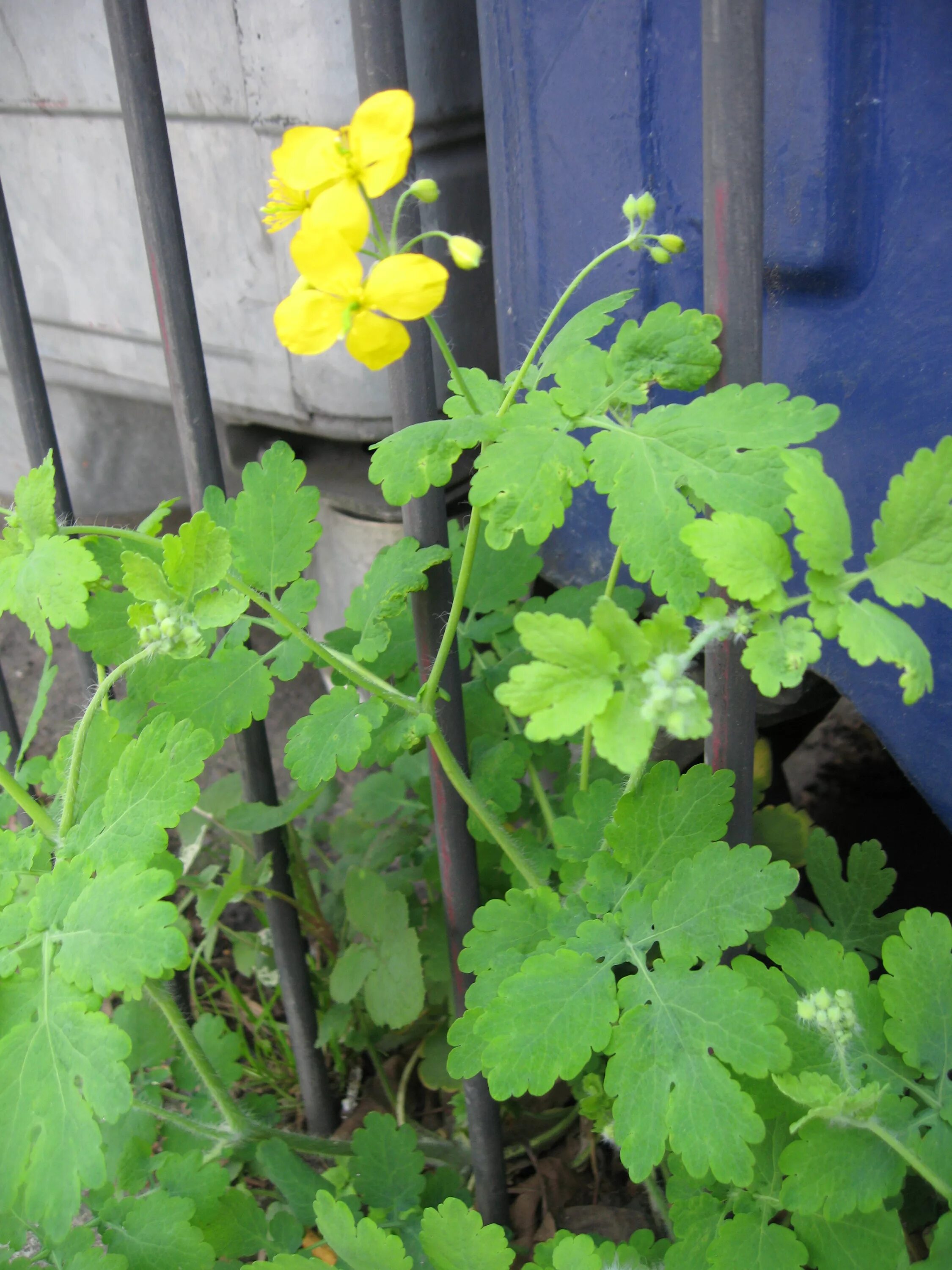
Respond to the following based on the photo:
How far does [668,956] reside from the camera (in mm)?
980

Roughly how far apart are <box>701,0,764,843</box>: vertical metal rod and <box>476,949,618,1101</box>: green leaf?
354 millimetres

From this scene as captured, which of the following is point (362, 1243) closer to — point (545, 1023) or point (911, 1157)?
point (545, 1023)

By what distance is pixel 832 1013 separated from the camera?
93cm

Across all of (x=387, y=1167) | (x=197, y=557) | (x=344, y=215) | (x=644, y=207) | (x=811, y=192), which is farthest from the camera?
(x=387, y=1167)

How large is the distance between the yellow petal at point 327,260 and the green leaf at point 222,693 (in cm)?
49

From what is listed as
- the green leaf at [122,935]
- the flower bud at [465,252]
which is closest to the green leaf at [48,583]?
the green leaf at [122,935]

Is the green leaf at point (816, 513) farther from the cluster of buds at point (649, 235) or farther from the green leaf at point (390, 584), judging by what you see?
the green leaf at point (390, 584)

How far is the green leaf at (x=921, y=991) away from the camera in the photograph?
99 cm

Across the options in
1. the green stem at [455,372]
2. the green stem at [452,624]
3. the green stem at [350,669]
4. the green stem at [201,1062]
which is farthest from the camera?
the green stem at [201,1062]

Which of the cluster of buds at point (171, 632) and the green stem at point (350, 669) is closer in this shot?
the cluster of buds at point (171, 632)

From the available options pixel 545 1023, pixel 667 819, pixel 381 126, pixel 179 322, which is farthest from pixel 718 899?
pixel 179 322

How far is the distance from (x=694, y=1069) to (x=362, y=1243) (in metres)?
0.43

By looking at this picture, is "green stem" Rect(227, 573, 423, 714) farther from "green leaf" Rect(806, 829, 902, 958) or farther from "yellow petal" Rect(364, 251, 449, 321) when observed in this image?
"green leaf" Rect(806, 829, 902, 958)

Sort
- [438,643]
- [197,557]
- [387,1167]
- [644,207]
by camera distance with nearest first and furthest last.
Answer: [644,207], [197,557], [438,643], [387,1167]
